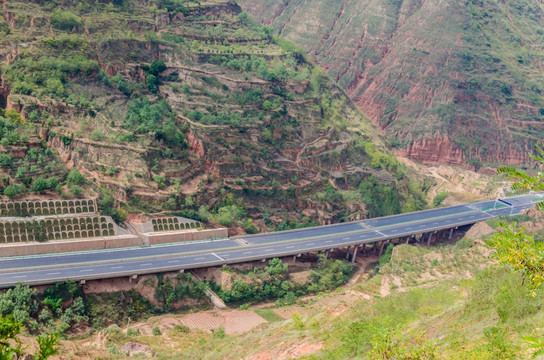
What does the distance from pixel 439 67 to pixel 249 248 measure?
85816 mm

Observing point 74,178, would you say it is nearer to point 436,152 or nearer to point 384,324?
point 384,324

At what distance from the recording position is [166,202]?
68562 millimetres

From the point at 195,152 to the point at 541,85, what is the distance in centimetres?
9387

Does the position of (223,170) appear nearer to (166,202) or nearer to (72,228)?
(166,202)

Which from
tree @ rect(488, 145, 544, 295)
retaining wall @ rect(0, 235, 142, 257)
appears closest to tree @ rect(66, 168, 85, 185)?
retaining wall @ rect(0, 235, 142, 257)

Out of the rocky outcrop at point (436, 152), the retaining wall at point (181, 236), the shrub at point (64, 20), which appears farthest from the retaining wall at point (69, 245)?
the rocky outcrop at point (436, 152)

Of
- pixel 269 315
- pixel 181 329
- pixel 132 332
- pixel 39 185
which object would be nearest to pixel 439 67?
pixel 269 315

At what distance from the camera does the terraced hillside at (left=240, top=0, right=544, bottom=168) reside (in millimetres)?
129750

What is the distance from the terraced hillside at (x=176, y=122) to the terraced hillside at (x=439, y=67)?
37.1 meters

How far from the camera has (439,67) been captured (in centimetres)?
13725

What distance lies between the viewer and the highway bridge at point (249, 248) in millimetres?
55594

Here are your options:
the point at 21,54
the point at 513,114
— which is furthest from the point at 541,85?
the point at 21,54

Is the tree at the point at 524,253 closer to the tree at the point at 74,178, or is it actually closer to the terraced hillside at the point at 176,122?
the terraced hillside at the point at 176,122

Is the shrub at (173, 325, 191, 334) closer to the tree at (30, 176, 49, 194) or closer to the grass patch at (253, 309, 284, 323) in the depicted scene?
the grass patch at (253, 309, 284, 323)
